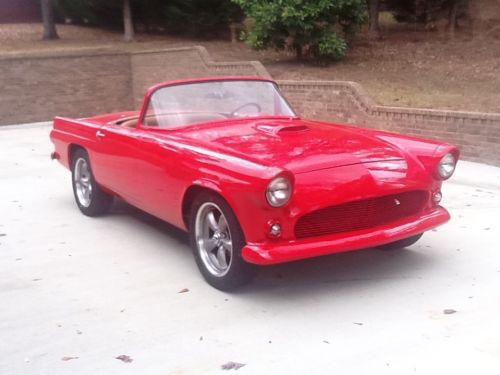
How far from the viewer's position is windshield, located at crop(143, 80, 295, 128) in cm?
527

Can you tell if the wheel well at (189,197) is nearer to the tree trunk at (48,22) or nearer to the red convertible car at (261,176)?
the red convertible car at (261,176)

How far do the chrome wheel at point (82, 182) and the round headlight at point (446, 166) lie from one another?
3.53 metres

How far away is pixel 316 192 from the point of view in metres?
3.92

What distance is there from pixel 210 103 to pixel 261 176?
1.84 m

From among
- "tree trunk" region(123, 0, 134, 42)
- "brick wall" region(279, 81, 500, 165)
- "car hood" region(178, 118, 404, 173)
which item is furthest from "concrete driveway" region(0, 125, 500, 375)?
"tree trunk" region(123, 0, 134, 42)

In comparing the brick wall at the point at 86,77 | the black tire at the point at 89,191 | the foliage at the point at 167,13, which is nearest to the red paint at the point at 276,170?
the black tire at the point at 89,191

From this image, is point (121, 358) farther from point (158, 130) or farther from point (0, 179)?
point (0, 179)

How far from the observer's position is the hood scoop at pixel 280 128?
485 centimetres

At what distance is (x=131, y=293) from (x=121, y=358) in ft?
3.19

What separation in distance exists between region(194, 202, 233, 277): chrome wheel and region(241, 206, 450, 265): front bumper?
0.41 meters

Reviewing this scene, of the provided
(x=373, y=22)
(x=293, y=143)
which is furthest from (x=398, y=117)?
(x=373, y=22)

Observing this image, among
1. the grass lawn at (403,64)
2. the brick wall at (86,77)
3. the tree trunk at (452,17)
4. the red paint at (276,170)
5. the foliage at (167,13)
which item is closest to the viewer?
the red paint at (276,170)

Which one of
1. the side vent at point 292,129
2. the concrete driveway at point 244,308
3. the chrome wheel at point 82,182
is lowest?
the concrete driveway at point 244,308

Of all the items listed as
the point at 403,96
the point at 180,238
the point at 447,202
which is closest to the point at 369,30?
the point at 403,96
